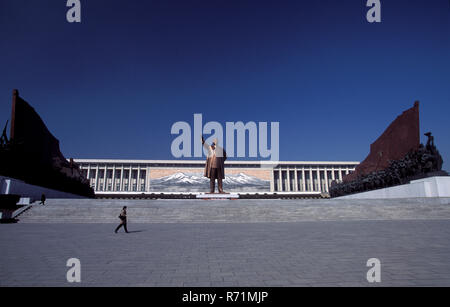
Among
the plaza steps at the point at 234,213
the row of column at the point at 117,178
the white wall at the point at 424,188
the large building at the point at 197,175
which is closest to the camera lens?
the plaza steps at the point at 234,213

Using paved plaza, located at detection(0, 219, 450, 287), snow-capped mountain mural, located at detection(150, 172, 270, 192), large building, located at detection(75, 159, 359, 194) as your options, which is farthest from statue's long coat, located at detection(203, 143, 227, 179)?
Answer: large building, located at detection(75, 159, 359, 194)

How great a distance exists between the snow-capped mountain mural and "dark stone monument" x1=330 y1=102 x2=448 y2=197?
1145 inches

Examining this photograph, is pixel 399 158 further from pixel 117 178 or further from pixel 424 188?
pixel 117 178

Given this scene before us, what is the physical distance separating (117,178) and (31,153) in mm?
46162

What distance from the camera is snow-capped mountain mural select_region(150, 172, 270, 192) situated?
5444 centimetres

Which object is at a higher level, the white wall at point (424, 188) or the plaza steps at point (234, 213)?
the white wall at point (424, 188)

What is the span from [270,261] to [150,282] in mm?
1807

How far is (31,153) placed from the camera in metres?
19.2

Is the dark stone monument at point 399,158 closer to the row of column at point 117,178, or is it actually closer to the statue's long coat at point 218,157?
the statue's long coat at point 218,157

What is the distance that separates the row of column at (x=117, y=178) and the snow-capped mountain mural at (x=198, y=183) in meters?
→ 8.40

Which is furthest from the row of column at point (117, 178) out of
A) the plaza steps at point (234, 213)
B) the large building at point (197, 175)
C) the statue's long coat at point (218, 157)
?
the plaza steps at point (234, 213)

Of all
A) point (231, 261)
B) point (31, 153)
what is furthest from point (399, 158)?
point (31, 153)

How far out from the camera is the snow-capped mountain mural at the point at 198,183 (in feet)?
179

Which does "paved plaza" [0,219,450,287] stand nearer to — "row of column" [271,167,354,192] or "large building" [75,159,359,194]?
"large building" [75,159,359,194]
